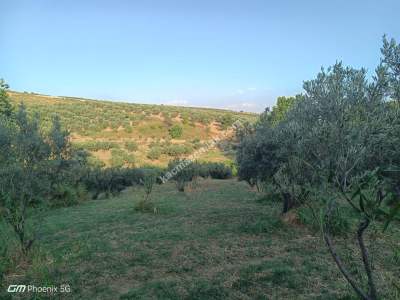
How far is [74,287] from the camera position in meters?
5.96

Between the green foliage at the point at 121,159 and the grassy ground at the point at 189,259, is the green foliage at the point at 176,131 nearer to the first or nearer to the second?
the green foliage at the point at 121,159

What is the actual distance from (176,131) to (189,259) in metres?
35.7

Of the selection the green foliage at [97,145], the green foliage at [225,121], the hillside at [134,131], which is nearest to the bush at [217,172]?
the hillside at [134,131]

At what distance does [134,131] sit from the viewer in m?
41.4

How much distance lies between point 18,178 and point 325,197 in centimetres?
635

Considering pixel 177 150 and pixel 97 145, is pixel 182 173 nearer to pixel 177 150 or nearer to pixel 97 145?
pixel 177 150

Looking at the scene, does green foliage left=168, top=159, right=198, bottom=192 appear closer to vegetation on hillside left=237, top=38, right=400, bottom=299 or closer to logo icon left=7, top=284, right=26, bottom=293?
logo icon left=7, top=284, right=26, bottom=293

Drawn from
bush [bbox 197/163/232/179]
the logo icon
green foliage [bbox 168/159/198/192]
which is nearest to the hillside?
bush [bbox 197/163/232/179]

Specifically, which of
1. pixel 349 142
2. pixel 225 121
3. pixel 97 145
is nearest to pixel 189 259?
pixel 349 142

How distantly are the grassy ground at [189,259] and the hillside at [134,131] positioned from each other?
63.5 feet

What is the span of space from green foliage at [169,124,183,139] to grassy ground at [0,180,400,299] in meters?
30.2

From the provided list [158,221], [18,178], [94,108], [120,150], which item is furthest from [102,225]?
[94,108]

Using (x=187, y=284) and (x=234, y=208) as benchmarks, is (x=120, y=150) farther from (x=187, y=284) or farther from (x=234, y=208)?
(x=187, y=284)

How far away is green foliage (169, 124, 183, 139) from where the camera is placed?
4203 centimetres
